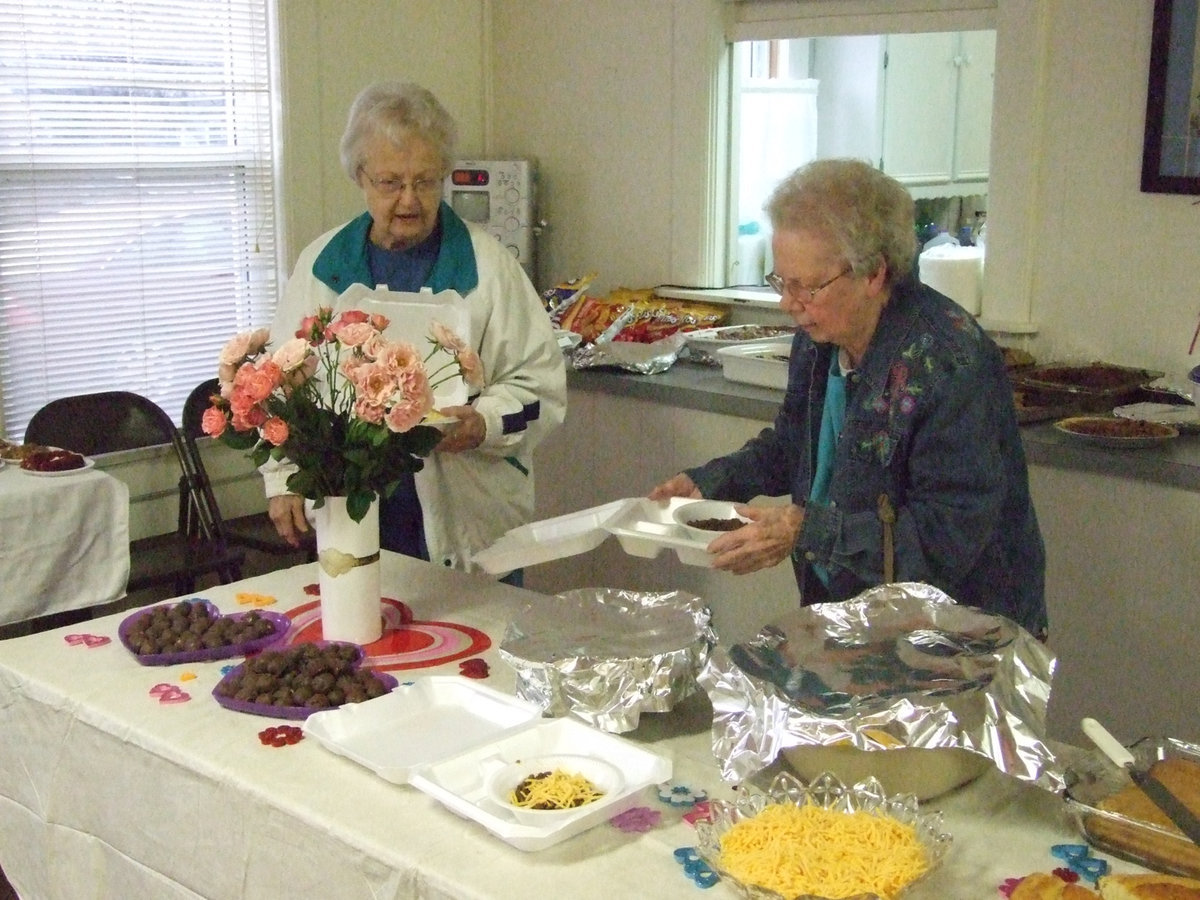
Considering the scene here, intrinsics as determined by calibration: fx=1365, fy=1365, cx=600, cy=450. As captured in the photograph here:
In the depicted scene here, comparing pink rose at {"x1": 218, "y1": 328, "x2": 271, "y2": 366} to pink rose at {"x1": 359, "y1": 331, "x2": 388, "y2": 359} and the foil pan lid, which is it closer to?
pink rose at {"x1": 359, "y1": 331, "x2": 388, "y2": 359}

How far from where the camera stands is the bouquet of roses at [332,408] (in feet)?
6.24

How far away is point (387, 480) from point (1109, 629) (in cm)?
169

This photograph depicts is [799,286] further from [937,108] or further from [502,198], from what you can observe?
[937,108]

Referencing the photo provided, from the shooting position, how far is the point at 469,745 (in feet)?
5.51

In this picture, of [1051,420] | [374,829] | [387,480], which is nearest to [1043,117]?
[1051,420]

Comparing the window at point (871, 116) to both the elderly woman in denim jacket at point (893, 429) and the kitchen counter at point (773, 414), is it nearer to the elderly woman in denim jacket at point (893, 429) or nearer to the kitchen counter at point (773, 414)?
the kitchen counter at point (773, 414)

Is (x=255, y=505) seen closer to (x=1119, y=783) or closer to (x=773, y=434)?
(x=773, y=434)

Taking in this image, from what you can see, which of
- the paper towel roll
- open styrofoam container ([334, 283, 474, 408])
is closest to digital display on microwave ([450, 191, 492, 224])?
the paper towel roll

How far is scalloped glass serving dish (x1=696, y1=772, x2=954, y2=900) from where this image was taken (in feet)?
4.37

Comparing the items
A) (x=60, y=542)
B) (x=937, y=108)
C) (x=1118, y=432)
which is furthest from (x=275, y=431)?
(x=937, y=108)

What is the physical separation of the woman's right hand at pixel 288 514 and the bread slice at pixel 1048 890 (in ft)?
4.74

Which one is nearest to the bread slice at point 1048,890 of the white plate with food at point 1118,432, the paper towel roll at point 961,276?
the white plate with food at point 1118,432

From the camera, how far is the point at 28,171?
12.3 ft

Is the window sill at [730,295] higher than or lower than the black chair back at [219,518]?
higher
